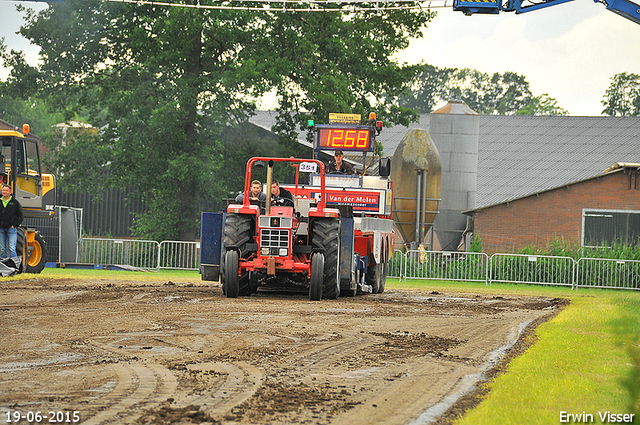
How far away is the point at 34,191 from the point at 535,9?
1411cm

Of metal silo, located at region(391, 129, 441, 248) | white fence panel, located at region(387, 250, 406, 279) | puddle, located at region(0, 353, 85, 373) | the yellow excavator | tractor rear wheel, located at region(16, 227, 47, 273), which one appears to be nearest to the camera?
puddle, located at region(0, 353, 85, 373)

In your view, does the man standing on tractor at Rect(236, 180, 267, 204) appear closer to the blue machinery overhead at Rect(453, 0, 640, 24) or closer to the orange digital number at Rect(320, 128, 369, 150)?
the orange digital number at Rect(320, 128, 369, 150)

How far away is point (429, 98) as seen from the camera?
340ft

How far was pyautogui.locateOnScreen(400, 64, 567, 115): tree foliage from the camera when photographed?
324 feet

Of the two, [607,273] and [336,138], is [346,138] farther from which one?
[607,273]

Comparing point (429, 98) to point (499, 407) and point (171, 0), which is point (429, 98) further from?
point (499, 407)

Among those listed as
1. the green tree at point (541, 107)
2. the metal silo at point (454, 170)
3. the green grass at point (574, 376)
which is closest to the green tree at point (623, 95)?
the green tree at point (541, 107)

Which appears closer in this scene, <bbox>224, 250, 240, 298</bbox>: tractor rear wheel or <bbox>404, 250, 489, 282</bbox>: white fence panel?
<bbox>224, 250, 240, 298</bbox>: tractor rear wheel

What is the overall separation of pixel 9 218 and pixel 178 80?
557 inches

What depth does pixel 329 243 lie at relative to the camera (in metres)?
14.9

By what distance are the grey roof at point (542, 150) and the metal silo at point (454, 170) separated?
8471 millimetres

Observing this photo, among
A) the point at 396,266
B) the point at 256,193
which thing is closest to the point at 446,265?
the point at 396,266

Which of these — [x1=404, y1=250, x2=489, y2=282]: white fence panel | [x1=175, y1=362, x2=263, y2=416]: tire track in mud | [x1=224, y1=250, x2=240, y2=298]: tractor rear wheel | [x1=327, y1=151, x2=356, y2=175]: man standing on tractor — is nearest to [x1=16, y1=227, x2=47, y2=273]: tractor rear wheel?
[x1=327, y1=151, x2=356, y2=175]: man standing on tractor

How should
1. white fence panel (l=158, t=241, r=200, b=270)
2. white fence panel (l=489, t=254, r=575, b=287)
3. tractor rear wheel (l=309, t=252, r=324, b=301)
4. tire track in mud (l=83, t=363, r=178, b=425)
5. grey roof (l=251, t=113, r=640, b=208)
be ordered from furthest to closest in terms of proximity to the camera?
grey roof (l=251, t=113, r=640, b=208), white fence panel (l=158, t=241, r=200, b=270), white fence panel (l=489, t=254, r=575, b=287), tractor rear wheel (l=309, t=252, r=324, b=301), tire track in mud (l=83, t=363, r=178, b=425)
